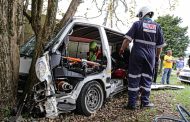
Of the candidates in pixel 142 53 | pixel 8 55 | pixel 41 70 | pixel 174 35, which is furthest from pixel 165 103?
pixel 174 35

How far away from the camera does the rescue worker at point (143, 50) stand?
6.26m

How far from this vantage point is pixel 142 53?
625 centimetres

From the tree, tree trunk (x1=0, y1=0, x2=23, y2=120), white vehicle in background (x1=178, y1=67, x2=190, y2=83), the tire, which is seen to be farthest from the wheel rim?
the tree

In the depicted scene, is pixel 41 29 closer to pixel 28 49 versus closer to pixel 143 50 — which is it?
pixel 28 49

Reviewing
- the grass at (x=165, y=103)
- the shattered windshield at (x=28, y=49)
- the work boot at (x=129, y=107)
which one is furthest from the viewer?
the shattered windshield at (x=28, y=49)

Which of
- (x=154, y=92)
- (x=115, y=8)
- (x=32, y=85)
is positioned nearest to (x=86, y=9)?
(x=115, y=8)

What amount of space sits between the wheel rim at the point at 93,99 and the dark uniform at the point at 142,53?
669mm

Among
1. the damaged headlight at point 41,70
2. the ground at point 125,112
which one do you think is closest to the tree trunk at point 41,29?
the damaged headlight at point 41,70

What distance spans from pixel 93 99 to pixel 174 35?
2710cm

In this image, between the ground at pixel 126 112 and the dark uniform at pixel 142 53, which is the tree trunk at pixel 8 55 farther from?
the dark uniform at pixel 142 53

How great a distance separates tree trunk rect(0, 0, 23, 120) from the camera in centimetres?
561

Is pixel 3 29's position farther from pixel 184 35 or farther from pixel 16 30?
pixel 184 35

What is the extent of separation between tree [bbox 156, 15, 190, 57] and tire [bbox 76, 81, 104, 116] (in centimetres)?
2484

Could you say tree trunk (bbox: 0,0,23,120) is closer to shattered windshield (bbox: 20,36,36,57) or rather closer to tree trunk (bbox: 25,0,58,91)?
tree trunk (bbox: 25,0,58,91)
